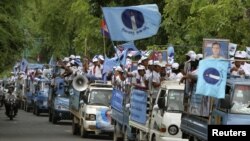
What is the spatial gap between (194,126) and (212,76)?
7.77ft

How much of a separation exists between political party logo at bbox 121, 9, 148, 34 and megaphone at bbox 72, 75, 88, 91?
548 centimetres

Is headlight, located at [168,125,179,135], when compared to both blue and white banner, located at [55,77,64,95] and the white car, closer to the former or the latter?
the white car

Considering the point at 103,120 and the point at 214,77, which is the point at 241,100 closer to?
the point at 214,77

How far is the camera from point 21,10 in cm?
3011

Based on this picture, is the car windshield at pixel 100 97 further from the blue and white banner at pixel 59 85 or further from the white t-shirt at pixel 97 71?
the blue and white banner at pixel 59 85

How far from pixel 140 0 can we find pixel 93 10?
122 inches

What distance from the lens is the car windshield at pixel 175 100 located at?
1734 cm

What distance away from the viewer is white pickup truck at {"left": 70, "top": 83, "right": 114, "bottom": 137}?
25.8 metres

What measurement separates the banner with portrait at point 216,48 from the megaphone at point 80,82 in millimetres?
14854

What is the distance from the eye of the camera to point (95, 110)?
25859 millimetres

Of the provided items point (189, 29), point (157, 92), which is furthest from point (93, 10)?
point (157, 92)

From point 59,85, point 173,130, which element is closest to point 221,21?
point 173,130

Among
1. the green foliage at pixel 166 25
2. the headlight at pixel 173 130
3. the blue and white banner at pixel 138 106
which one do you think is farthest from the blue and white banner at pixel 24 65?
the headlight at pixel 173 130

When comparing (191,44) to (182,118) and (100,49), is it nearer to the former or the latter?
(182,118)
